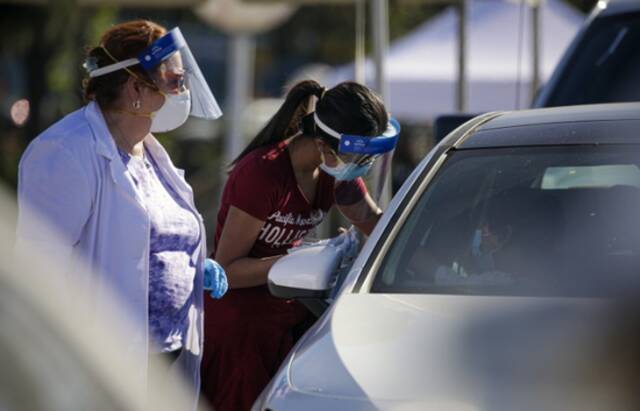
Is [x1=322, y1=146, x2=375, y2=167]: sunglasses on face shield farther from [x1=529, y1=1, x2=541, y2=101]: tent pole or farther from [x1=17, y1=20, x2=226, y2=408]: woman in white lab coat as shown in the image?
[x1=529, y1=1, x2=541, y2=101]: tent pole

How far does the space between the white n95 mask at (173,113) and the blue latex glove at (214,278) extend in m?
0.44

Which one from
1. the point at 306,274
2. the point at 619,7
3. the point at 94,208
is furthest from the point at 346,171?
the point at 619,7

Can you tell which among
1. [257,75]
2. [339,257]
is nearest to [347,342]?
[339,257]

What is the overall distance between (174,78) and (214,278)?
639mm

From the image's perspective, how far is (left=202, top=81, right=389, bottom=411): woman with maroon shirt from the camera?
462 cm

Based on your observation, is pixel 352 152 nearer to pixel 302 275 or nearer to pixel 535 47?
pixel 302 275

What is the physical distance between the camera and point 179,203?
13.9ft

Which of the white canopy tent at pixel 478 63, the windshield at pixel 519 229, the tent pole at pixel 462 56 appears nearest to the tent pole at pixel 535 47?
the tent pole at pixel 462 56

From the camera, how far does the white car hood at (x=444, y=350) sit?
318 centimetres

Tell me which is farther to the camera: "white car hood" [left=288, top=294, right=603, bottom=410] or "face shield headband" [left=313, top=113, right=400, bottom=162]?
"face shield headband" [left=313, top=113, right=400, bottom=162]

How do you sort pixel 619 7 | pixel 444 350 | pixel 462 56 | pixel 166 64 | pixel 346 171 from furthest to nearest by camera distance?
pixel 462 56 < pixel 619 7 < pixel 346 171 < pixel 166 64 < pixel 444 350

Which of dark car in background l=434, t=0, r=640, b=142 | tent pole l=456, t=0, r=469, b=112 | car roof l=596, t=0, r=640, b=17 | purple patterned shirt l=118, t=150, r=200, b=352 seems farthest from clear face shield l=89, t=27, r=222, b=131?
tent pole l=456, t=0, r=469, b=112

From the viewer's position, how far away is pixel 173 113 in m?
4.43

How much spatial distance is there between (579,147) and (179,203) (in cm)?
120
